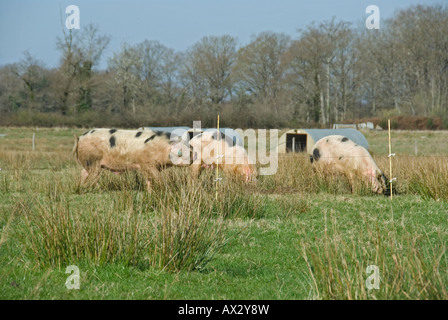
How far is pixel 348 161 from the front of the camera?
13523 mm

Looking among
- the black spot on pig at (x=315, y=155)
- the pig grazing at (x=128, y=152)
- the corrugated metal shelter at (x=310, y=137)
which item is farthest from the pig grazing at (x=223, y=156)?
the corrugated metal shelter at (x=310, y=137)

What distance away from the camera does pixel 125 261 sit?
18.2 ft

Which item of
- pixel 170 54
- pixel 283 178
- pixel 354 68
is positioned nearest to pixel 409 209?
pixel 283 178

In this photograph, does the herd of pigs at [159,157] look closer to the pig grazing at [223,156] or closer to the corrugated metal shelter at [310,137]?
the pig grazing at [223,156]

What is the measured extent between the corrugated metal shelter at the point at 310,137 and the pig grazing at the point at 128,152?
1152cm

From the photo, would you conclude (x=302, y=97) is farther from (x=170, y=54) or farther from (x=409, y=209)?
(x=409, y=209)

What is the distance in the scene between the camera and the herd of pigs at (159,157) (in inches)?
486

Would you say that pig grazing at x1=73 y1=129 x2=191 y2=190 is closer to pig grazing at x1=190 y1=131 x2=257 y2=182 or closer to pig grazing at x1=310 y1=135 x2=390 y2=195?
pig grazing at x1=190 y1=131 x2=257 y2=182

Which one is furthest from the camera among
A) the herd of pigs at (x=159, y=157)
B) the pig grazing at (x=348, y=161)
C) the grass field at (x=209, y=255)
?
the pig grazing at (x=348, y=161)

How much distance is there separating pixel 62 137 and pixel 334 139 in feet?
67.7

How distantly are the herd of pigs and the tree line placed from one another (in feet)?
81.4

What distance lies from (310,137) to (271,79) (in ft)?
81.8

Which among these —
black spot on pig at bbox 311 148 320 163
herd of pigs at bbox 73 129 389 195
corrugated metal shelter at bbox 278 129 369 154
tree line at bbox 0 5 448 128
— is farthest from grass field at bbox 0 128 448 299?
tree line at bbox 0 5 448 128

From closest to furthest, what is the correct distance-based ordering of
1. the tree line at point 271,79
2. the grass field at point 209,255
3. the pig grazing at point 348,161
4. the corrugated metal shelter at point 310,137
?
1. the grass field at point 209,255
2. the pig grazing at point 348,161
3. the corrugated metal shelter at point 310,137
4. the tree line at point 271,79
